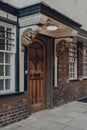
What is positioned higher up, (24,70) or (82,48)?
(82,48)

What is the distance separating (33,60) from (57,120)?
2125mm

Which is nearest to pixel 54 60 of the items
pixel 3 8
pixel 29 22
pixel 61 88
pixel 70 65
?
pixel 61 88

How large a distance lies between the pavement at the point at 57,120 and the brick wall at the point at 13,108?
0.50 feet

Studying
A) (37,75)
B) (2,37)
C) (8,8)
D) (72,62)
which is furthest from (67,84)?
(8,8)

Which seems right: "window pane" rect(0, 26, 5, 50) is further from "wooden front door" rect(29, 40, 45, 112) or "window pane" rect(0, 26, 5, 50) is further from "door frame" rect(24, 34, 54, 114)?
"door frame" rect(24, 34, 54, 114)

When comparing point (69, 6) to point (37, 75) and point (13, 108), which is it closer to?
point (37, 75)

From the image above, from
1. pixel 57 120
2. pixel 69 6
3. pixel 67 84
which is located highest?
pixel 69 6

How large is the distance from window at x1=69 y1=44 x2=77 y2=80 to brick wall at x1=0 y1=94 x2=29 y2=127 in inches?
147

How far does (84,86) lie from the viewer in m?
11.0

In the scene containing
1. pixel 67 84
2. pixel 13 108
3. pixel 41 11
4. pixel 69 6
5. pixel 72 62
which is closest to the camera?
pixel 41 11

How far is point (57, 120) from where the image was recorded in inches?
258

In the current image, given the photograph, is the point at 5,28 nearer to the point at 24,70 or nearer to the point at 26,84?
the point at 24,70

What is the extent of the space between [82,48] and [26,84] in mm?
5099

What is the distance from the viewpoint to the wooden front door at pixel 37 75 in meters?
7.21
